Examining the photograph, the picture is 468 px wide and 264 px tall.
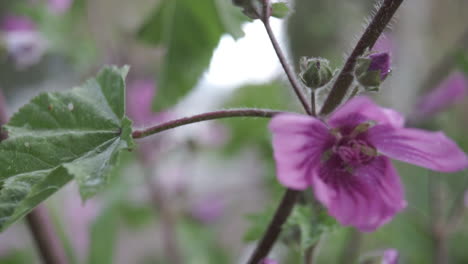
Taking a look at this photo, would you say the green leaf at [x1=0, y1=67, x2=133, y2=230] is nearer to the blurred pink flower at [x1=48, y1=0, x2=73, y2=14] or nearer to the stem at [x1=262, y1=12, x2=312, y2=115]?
the stem at [x1=262, y1=12, x2=312, y2=115]

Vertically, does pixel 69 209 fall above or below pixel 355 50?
below

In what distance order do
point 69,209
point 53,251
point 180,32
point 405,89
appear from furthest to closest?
point 405,89, point 69,209, point 180,32, point 53,251

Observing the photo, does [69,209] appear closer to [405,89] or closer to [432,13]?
[405,89]

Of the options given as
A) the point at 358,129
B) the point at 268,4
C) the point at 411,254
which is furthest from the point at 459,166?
the point at 411,254

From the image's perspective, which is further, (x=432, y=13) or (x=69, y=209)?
(x=432, y=13)

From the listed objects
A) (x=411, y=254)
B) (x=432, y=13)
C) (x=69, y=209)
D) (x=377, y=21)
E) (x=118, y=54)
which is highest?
(x=118, y=54)

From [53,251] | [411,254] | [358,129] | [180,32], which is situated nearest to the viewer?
[358,129]
